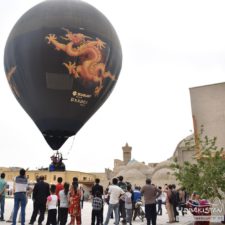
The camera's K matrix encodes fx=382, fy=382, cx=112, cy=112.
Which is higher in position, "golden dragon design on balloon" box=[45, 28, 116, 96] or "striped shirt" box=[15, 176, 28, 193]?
"golden dragon design on balloon" box=[45, 28, 116, 96]

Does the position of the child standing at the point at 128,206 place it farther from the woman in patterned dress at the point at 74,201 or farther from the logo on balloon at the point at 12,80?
the logo on balloon at the point at 12,80

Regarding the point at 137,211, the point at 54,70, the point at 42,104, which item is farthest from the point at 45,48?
the point at 137,211

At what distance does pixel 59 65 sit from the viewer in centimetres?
1738

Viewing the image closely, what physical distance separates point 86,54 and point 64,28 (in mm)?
1617

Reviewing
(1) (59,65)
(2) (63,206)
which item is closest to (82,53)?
(1) (59,65)

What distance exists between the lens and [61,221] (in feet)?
34.7

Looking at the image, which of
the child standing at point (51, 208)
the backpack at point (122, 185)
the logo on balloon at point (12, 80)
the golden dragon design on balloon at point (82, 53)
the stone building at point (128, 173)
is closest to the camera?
the child standing at point (51, 208)

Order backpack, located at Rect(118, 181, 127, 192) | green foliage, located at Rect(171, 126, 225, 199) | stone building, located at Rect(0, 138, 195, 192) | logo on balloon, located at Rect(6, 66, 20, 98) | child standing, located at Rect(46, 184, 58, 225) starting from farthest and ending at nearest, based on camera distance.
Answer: stone building, located at Rect(0, 138, 195, 192) → logo on balloon, located at Rect(6, 66, 20, 98) → backpack, located at Rect(118, 181, 127, 192) → green foliage, located at Rect(171, 126, 225, 199) → child standing, located at Rect(46, 184, 58, 225)

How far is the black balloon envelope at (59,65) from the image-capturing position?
17469 millimetres

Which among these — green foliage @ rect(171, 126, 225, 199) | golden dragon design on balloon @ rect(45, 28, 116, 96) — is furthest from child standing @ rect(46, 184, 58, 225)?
golden dragon design on balloon @ rect(45, 28, 116, 96)

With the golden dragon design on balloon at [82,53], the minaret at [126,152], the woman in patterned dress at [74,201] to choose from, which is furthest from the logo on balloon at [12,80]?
the minaret at [126,152]

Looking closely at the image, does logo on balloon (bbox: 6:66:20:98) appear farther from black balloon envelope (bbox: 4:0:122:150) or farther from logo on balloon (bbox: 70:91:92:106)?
logo on balloon (bbox: 70:91:92:106)

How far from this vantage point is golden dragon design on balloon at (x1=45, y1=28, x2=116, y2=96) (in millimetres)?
17403

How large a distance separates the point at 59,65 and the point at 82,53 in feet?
3.89
